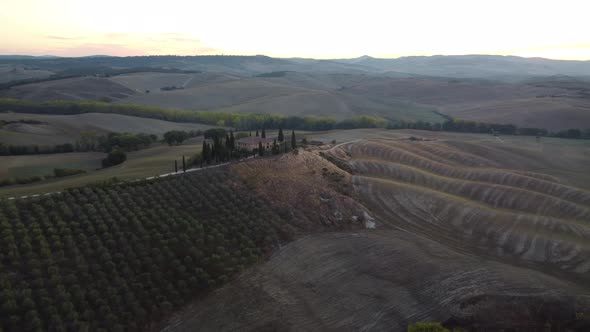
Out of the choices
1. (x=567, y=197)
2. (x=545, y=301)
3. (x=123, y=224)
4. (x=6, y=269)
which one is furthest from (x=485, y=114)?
(x=6, y=269)

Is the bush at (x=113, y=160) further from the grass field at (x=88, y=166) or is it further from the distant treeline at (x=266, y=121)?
the distant treeline at (x=266, y=121)

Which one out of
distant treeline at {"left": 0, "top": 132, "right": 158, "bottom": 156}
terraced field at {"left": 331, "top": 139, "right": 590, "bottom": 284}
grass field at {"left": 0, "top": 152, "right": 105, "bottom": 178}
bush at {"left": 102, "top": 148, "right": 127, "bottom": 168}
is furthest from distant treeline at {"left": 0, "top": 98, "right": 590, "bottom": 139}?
bush at {"left": 102, "top": 148, "right": 127, "bottom": 168}

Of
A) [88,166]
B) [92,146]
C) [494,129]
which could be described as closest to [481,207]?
[88,166]

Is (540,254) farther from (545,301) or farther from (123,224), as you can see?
(123,224)

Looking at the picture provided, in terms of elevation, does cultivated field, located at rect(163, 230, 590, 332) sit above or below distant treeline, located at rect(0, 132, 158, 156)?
below

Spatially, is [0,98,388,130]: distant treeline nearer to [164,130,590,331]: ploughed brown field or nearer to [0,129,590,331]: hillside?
[164,130,590,331]: ploughed brown field
